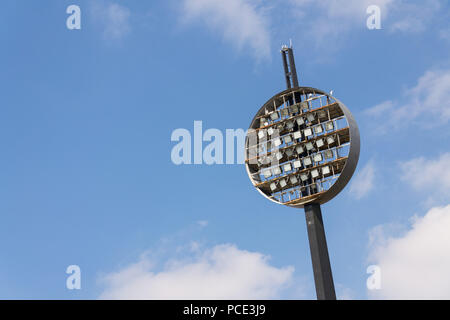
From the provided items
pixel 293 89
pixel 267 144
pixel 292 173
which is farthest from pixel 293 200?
pixel 293 89

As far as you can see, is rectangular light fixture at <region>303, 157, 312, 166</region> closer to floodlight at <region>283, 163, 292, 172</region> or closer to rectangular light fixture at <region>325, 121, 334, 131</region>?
floodlight at <region>283, 163, 292, 172</region>

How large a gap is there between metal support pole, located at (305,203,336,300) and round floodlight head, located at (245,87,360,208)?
0.67 m

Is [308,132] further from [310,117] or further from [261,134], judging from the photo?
[261,134]

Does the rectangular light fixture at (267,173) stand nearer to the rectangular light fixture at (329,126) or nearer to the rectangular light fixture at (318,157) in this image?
the rectangular light fixture at (318,157)

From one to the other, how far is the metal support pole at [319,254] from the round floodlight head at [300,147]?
0.67 m

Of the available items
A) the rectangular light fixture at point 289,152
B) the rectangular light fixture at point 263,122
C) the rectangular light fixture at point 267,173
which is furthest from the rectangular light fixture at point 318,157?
the rectangular light fixture at point 263,122

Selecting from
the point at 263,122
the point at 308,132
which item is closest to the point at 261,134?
the point at 263,122

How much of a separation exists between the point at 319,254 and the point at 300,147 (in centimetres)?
568

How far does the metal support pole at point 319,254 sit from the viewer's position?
2748 centimetres
